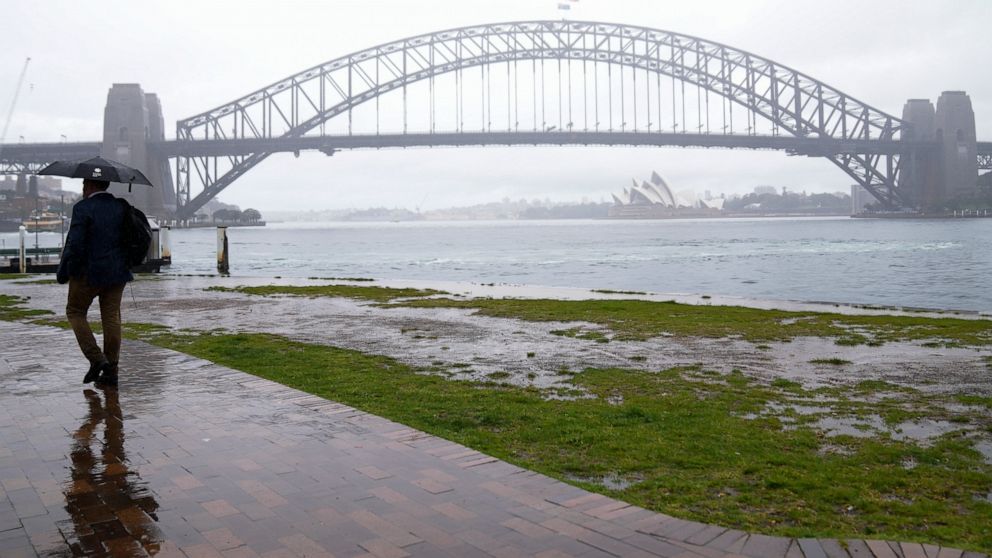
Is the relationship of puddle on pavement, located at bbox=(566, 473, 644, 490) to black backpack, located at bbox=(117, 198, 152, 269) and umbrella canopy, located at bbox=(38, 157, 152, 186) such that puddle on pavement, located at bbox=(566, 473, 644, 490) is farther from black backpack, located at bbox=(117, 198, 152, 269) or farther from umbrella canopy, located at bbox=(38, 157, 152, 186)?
umbrella canopy, located at bbox=(38, 157, 152, 186)

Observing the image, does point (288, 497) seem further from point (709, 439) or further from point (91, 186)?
point (91, 186)

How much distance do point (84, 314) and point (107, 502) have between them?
294cm

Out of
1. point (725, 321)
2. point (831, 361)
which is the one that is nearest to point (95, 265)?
point (831, 361)

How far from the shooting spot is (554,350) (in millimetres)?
8164

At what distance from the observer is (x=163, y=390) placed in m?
5.75

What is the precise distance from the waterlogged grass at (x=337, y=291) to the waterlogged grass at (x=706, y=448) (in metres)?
8.64

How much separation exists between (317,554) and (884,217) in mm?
108259

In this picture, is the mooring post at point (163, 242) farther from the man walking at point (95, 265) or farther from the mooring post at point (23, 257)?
the man walking at point (95, 265)

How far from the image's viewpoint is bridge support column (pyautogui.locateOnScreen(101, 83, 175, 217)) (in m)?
82.6

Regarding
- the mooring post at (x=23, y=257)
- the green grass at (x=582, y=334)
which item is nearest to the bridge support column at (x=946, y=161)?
the mooring post at (x=23, y=257)

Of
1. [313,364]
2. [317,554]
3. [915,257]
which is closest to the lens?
[317,554]

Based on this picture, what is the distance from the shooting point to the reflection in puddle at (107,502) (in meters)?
2.97

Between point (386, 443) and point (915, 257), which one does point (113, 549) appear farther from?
point (915, 257)

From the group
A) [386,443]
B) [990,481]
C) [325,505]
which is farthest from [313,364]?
[990,481]
